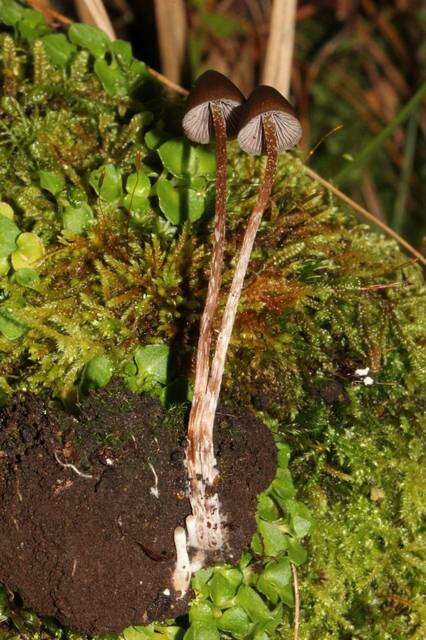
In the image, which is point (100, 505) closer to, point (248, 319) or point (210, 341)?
point (210, 341)

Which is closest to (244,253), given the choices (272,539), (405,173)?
(272,539)

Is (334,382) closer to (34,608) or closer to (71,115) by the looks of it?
(34,608)

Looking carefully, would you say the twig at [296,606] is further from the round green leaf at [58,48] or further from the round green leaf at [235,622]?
the round green leaf at [58,48]

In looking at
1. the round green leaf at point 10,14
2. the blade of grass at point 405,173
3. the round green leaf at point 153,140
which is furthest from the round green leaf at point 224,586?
the blade of grass at point 405,173

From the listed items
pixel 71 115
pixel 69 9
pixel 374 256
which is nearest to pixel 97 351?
pixel 71 115

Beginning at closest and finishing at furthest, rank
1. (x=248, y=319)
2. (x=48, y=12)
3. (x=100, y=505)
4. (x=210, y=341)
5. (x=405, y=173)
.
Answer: (x=100, y=505)
(x=210, y=341)
(x=248, y=319)
(x=48, y=12)
(x=405, y=173)

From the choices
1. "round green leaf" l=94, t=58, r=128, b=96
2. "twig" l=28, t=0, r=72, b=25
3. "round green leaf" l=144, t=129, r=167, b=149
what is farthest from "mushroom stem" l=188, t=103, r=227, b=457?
"twig" l=28, t=0, r=72, b=25
